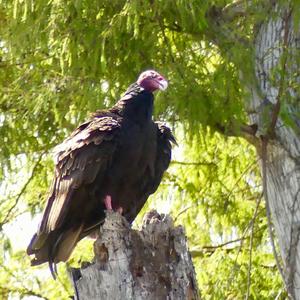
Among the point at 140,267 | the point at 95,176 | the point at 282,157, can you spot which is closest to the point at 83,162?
the point at 95,176

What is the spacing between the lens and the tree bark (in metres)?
6.24

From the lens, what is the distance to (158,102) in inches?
234

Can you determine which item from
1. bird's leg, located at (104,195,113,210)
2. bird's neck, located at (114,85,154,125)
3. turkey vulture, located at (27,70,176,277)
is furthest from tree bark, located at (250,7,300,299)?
bird's leg, located at (104,195,113,210)

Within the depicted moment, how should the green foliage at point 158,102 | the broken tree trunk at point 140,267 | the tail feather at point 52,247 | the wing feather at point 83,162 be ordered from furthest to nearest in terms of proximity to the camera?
the green foliage at point 158,102 → the wing feather at point 83,162 → the tail feather at point 52,247 → the broken tree trunk at point 140,267

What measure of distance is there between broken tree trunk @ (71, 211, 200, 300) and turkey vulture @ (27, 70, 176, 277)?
0.84m

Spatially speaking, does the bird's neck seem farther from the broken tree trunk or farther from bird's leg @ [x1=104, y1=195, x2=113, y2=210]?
the broken tree trunk

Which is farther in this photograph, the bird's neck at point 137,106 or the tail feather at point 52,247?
the bird's neck at point 137,106

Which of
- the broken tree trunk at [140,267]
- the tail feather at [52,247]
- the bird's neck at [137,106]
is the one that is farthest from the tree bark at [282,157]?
the broken tree trunk at [140,267]

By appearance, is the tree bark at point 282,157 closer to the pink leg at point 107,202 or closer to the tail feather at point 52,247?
the pink leg at point 107,202

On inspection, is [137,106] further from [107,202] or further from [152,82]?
[107,202]

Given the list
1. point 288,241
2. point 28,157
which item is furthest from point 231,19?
point 28,157

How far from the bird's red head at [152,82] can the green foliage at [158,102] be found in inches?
17.7

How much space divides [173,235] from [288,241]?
241 centimetres

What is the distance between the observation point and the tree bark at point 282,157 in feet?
20.5
